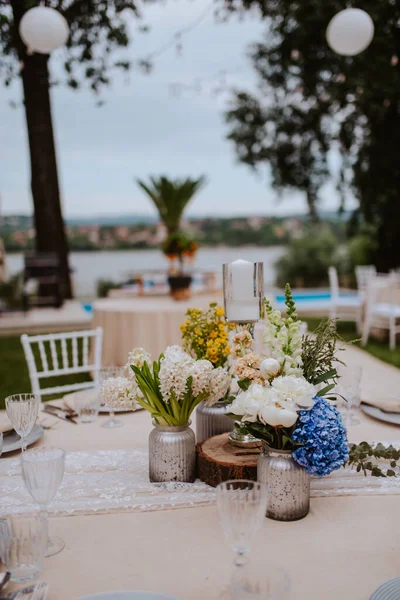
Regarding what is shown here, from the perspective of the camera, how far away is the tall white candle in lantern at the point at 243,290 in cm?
154

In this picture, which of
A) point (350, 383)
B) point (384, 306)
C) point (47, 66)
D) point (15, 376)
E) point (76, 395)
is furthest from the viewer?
point (47, 66)

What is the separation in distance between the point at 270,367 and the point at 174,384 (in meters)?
0.23

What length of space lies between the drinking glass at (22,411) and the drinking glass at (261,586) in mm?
797

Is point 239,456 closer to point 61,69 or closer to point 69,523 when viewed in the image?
point 69,523

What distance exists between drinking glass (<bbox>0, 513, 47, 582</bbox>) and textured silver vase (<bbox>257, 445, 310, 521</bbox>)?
51 cm

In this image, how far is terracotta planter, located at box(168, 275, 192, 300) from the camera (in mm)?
5301

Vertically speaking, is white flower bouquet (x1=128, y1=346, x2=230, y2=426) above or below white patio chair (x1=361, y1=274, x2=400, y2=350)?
above

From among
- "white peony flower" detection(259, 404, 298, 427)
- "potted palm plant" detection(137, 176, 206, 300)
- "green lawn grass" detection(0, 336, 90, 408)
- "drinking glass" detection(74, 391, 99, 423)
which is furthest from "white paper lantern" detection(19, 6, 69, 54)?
"white peony flower" detection(259, 404, 298, 427)

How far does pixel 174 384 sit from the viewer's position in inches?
53.7

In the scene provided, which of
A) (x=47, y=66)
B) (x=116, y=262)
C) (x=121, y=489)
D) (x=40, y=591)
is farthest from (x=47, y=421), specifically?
(x=116, y=262)

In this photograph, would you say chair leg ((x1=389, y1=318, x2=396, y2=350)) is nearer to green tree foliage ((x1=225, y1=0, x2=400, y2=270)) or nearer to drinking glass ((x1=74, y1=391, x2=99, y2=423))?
green tree foliage ((x1=225, y1=0, x2=400, y2=270))

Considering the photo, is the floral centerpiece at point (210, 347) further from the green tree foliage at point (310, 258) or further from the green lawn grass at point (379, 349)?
the green tree foliage at point (310, 258)

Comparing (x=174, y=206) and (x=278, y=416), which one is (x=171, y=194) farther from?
(x=278, y=416)

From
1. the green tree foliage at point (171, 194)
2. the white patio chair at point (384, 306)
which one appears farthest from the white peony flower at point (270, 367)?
the white patio chair at point (384, 306)
